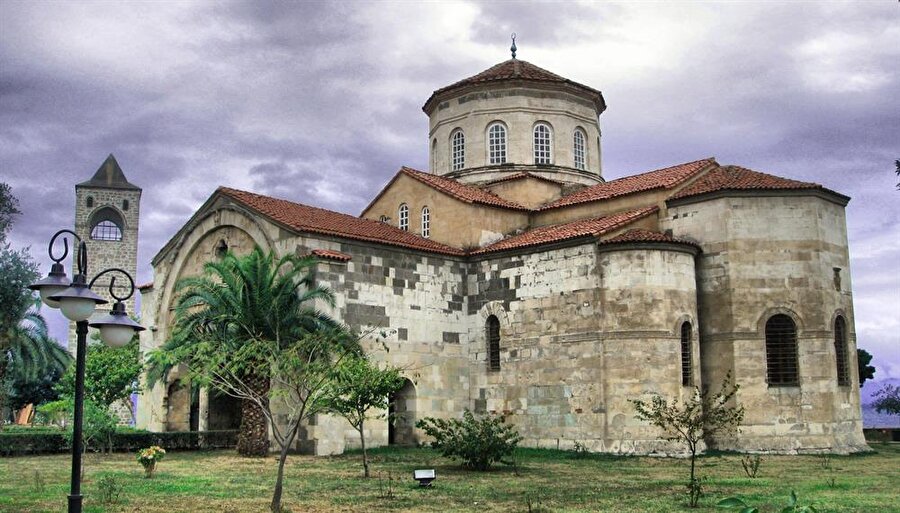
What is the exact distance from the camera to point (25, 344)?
1357 inches

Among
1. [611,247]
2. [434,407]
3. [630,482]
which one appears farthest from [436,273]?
[630,482]

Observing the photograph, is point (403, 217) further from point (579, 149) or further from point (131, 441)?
point (131, 441)

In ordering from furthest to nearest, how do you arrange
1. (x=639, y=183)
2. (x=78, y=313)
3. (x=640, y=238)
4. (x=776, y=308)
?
(x=639, y=183), (x=776, y=308), (x=640, y=238), (x=78, y=313)

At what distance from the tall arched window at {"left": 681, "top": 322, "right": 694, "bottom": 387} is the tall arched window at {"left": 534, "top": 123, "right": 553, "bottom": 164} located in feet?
32.4

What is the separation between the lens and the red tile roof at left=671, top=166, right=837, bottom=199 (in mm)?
25516

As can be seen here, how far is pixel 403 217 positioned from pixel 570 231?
7348 millimetres

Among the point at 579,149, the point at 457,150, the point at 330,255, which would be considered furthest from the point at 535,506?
the point at 579,149

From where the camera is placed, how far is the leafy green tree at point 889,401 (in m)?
34.2

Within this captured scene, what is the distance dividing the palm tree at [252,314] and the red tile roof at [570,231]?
21.1ft

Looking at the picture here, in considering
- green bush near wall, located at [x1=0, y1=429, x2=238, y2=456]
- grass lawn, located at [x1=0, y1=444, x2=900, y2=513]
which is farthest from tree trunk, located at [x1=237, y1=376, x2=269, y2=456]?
green bush near wall, located at [x1=0, y1=429, x2=238, y2=456]

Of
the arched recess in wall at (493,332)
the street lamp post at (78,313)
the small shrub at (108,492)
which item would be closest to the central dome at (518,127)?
the arched recess in wall at (493,332)

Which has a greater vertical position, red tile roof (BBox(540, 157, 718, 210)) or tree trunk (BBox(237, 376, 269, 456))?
red tile roof (BBox(540, 157, 718, 210))

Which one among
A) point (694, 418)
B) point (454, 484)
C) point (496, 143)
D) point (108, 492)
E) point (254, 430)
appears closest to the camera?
point (108, 492)

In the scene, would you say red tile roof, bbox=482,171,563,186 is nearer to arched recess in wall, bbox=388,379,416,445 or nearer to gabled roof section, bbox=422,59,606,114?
gabled roof section, bbox=422,59,606,114
